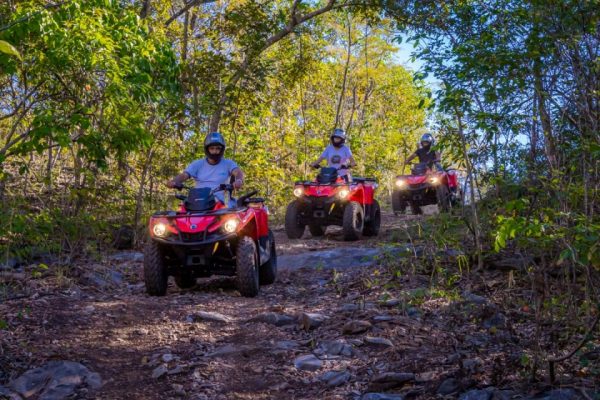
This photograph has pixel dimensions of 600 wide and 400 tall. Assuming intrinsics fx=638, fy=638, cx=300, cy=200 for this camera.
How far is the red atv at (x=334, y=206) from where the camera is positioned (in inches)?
415

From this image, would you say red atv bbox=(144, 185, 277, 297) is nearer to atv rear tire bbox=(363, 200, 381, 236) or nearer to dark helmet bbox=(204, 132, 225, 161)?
dark helmet bbox=(204, 132, 225, 161)

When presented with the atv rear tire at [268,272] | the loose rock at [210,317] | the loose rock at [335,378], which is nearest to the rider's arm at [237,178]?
the atv rear tire at [268,272]

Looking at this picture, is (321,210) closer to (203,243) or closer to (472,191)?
(472,191)

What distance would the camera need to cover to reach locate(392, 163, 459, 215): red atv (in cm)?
1388

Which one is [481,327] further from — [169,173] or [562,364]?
[169,173]

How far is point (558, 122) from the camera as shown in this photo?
5164mm

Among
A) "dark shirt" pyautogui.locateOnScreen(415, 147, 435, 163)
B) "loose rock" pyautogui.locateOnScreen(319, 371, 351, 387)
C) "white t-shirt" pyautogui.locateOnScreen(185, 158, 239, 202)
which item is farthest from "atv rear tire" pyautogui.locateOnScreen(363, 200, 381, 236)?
"loose rock" pyautogui.locateOnScreen(319, 371, 351, 387)

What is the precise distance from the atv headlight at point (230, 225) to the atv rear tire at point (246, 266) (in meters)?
0.20

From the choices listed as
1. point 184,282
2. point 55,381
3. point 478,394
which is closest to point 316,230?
Result: point 184,282

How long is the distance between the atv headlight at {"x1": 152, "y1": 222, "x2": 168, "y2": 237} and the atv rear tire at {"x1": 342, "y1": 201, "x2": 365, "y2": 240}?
174 inches

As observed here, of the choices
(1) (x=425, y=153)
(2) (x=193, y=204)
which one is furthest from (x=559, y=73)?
(1) (x=425, y=153)

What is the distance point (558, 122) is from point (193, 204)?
3.66 meters

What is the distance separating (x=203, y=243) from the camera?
639 cm

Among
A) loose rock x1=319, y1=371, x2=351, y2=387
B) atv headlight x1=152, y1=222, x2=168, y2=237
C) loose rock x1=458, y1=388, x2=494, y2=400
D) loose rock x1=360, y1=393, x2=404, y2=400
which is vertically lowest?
loose rock x1=360, y1=393, x2=404, y2=400
